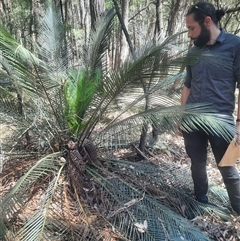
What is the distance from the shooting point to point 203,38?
267cm

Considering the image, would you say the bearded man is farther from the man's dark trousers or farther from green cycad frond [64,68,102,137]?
green cycad frond [64,68,102,137]

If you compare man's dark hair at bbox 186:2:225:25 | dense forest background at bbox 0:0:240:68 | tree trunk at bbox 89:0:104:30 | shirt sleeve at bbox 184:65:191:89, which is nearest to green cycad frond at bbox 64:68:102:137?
dense forest background at bbox 0:0:240:68

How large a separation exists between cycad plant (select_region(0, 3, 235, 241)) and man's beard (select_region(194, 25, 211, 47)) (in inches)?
7.0

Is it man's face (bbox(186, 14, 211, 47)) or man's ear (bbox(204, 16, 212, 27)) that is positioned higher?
man's ear (bbox(204, 16, 212, 27))

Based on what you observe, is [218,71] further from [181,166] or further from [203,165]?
[181,166]

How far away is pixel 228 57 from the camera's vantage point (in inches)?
100

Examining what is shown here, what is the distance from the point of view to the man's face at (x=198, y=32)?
2.64 meters

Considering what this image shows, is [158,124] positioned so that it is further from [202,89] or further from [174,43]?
[174,43]

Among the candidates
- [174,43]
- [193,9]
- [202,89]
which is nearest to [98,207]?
[202,89]

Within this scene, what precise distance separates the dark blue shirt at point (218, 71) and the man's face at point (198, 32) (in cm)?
6

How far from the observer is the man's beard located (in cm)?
264

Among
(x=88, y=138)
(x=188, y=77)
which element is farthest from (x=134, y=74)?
(x=88, y=138)

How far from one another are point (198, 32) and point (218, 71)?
1.19 ft

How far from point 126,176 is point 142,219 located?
65 cm
